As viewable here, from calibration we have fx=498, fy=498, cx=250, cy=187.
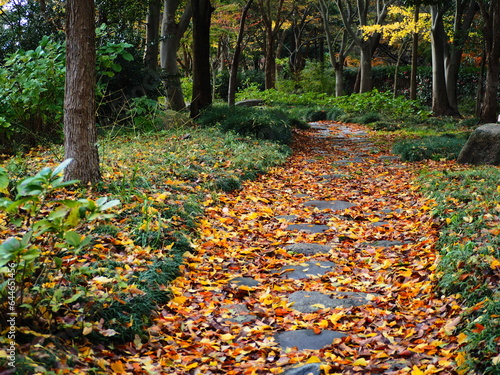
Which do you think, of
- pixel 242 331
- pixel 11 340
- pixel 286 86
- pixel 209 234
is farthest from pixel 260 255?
pixel 286 86

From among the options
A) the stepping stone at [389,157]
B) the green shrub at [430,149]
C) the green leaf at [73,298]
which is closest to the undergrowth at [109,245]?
the green leaf at [73,298]

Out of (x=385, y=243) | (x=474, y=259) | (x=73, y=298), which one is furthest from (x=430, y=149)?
(x=73, y=298)

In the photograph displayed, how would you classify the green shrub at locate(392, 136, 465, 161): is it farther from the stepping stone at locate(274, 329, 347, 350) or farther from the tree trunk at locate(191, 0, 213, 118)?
the stepping stone at locate(274, 329, 347, 350)

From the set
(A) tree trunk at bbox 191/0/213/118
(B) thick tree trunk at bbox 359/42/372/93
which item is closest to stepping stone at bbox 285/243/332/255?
(A) tree trunk at bbox 191/0/213/118

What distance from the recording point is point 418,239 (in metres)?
4.66

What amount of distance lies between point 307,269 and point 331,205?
81.3 inches

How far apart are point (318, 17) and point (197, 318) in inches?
1092

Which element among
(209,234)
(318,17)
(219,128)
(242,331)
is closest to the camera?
(242,331)

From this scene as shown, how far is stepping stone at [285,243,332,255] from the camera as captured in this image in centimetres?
462

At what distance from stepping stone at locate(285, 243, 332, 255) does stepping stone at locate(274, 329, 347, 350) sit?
4.88ft

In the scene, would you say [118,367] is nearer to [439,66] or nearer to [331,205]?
[331,205]

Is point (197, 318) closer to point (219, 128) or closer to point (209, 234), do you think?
point (209, 234)

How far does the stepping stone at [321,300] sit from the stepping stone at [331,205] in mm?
2356

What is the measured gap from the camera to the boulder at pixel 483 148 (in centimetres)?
785
